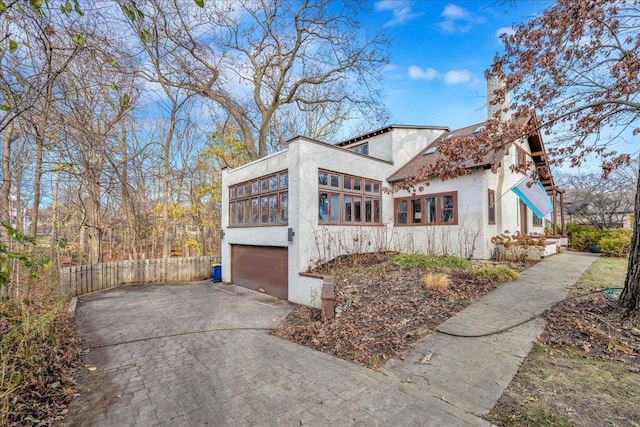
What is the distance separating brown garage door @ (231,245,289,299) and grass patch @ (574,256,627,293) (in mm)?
8560

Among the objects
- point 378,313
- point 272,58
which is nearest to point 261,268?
point 378,313

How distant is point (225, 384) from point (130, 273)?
37.5 feet

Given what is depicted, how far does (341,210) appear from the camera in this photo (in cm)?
1114

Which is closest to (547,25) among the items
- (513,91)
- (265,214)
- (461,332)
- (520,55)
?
(520,55)

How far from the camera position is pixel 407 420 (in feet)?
11.0

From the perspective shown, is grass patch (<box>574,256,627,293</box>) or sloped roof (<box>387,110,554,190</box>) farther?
sloped roof (<box>387,110,554,190</box>)

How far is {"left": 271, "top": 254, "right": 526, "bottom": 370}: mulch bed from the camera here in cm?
541

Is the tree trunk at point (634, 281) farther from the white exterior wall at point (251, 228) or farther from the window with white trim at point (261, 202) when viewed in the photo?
the window with white trim at point (261, 202)

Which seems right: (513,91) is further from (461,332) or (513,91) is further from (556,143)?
(461,332)

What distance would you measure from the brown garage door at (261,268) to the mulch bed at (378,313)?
188 centimetres

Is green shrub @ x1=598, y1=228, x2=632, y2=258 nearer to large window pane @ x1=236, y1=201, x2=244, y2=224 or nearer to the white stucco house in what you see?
the white stucco house

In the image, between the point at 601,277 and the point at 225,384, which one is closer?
the point at 225,384

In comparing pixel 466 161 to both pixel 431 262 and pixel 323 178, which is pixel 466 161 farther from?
A: pixel 323 178

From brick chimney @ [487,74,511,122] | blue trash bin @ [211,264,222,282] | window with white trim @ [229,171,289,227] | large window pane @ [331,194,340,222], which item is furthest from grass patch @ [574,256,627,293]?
blue trash bin @ [211,264,222,282]
